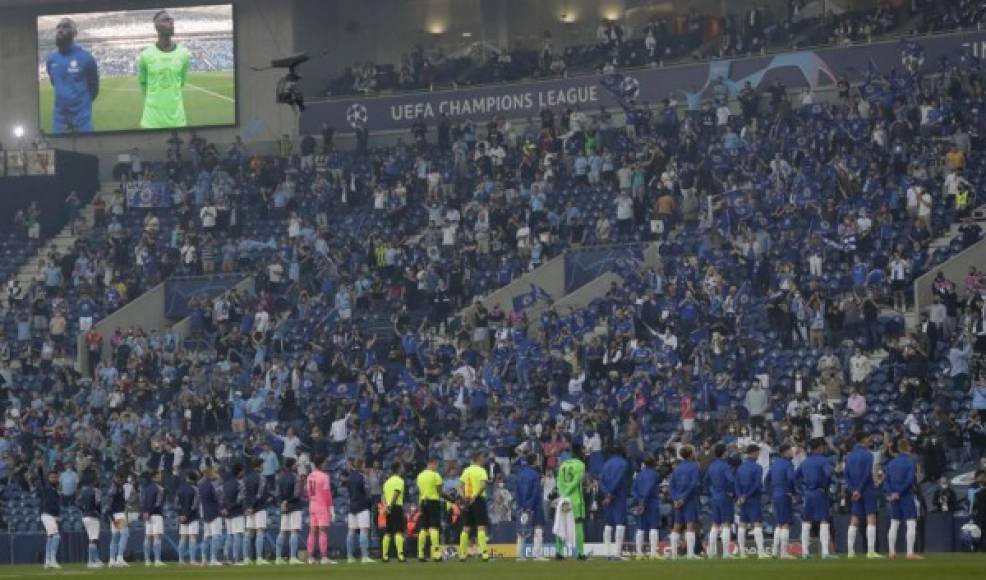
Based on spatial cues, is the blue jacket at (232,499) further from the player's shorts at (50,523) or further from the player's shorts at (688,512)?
the player's shorts at (688,512)

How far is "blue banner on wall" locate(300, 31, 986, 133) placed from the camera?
186 feet

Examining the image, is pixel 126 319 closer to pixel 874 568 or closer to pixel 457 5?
pixel 457 5

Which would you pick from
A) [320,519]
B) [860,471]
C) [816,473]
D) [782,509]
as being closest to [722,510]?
[782,509]

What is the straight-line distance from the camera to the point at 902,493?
34.0 meters

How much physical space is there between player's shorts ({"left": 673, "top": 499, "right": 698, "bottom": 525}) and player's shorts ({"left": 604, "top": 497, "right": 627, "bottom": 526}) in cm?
108

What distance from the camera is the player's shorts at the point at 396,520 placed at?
37062 mm

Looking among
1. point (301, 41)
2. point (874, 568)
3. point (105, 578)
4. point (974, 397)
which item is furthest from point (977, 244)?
point (301, 41)

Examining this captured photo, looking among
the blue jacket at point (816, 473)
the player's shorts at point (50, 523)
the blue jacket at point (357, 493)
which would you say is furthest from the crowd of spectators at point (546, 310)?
the player's shorts at point (50, 523)

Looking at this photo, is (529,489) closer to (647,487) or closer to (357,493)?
(647,487)

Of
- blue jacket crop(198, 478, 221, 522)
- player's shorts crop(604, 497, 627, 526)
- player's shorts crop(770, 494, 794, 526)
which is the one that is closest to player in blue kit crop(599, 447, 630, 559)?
player's shorts crop(604, 497, 627, 526)

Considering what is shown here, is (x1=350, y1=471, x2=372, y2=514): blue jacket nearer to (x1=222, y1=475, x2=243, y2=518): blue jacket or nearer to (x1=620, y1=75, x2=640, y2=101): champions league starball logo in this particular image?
(x1=222, y1=475, x2=243, y2=518): blue jacket

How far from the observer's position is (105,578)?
32.6 meters

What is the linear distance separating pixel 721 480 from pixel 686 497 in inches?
27.9

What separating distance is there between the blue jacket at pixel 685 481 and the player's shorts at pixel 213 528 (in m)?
9.14
